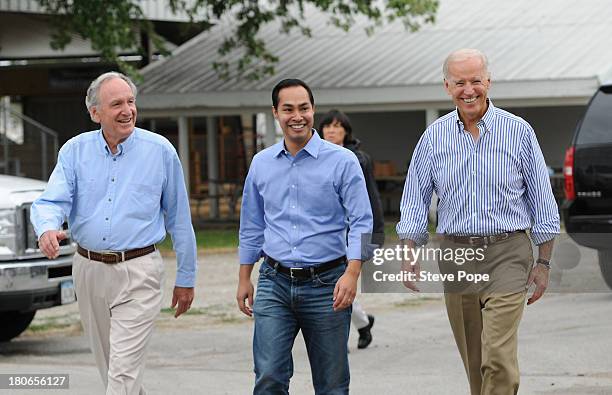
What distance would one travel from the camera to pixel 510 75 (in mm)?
26359

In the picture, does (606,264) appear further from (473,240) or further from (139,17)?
(139,17)

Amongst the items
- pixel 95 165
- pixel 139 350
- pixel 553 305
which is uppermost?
pixel 95 165

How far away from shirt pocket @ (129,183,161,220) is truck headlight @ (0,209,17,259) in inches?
169

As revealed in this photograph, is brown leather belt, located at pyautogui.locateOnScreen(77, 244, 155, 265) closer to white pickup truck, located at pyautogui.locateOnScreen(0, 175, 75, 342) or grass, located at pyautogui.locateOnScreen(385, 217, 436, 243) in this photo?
white pickup truck, located at pyautogui.locateOnScreen(0, 175, 75, 342)

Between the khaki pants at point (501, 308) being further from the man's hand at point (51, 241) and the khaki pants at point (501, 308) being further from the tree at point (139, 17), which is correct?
Result: the tree at point (139, 17)

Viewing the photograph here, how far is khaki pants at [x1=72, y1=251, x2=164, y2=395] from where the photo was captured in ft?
21.8

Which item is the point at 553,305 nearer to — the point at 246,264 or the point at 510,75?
the point at 246,264

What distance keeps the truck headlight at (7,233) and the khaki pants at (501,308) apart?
5.27m

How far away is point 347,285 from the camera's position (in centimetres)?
640

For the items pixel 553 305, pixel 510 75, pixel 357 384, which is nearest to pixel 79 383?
pixel 357 384

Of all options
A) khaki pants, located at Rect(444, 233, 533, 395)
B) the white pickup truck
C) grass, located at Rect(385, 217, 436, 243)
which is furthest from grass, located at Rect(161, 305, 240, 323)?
grass, located at Rect(385, 217, 436, 243)

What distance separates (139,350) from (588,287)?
28.3ft

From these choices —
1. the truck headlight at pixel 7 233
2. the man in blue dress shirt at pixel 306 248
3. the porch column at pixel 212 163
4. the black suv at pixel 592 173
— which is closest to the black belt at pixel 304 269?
the man in blue dress shirt at pixel 306 248

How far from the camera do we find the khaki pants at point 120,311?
6.65 meters
